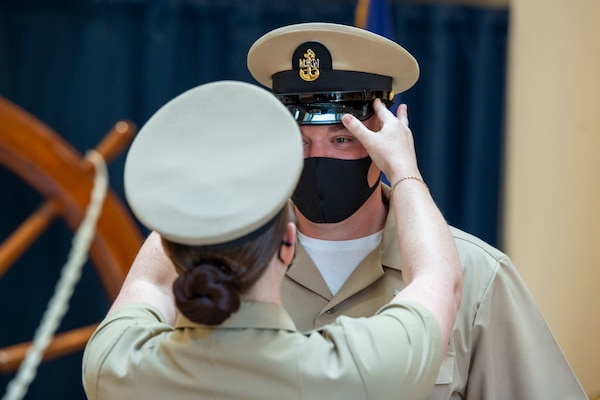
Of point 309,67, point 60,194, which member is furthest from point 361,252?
point 60,194

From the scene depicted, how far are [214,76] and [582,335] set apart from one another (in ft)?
5.95

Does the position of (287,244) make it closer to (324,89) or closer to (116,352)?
(116,352)

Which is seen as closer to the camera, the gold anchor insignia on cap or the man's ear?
the man's ear

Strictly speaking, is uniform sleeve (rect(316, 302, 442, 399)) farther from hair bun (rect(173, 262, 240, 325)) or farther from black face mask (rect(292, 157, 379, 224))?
black face mask (rect(292, 157, 379, 224))

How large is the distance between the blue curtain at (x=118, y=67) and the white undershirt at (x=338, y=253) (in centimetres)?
153

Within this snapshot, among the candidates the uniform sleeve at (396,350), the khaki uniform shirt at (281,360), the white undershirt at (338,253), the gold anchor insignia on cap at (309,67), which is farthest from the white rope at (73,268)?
the uniform sleeve at (396,350)

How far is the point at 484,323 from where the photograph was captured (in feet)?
5.34

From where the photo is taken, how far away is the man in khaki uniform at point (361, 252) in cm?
164

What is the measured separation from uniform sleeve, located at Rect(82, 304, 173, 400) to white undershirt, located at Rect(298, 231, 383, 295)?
0.50 metres

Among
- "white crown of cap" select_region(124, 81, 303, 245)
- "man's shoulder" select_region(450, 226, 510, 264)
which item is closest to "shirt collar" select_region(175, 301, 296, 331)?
"white crown of cap" select_region(124, 81, 303, 245)

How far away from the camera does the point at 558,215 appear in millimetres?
3568

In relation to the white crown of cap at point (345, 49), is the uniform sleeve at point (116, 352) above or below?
below

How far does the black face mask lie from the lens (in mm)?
1669

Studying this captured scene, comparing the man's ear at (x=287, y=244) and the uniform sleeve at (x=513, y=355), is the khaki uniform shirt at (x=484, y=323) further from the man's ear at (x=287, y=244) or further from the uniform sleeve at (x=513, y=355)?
the man's ear at (x=287, y=244)
